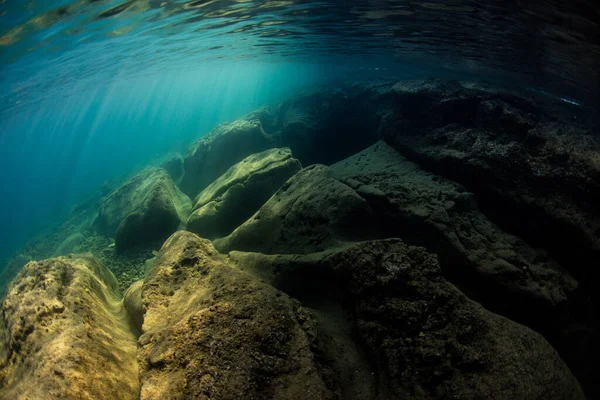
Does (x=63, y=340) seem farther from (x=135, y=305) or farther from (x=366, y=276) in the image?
(x=366, y=276)

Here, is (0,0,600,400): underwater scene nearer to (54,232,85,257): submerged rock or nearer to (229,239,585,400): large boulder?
(229,239,585,400): large boulder

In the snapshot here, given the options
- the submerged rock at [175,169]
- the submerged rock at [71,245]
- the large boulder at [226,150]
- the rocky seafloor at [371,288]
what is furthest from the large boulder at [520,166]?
the submerged rock at [71,245]

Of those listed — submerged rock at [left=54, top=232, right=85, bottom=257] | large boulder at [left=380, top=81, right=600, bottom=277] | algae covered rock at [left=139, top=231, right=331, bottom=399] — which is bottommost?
submerged rock at [left=54, top=232, right=85, bottom=257]

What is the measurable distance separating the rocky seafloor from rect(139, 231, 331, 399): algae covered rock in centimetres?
1

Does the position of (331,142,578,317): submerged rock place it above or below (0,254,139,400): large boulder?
below

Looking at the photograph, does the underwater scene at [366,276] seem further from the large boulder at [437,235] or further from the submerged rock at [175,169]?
the submerged rock at [175,169]

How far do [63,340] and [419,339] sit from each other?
14.3 feet

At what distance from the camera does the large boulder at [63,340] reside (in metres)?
2.90

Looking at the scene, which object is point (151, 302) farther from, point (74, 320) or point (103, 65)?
point (103, 65)

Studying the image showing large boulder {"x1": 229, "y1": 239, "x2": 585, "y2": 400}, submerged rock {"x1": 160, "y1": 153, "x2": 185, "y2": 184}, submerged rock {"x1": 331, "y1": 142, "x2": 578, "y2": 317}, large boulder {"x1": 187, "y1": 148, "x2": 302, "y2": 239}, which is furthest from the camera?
submerged rock {"x1": 160, "y1": 153, "x2": 185, "y2": 184}

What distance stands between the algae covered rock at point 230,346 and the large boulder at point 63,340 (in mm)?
561

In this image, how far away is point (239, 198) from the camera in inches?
321

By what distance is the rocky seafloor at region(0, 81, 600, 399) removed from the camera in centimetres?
272

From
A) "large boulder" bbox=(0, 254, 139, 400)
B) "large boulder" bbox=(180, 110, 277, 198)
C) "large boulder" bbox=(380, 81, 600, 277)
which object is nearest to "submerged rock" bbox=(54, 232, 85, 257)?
"large boulder" bbox=(180, 110, 277, 198)
